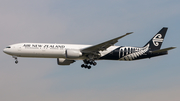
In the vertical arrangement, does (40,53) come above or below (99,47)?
below

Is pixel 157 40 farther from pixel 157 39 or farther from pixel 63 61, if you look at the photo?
pixel 63 61

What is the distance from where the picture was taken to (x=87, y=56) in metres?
45.1

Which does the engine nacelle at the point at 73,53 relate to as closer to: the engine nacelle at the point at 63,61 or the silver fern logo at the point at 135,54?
the engine nacelle at the point at 63,61

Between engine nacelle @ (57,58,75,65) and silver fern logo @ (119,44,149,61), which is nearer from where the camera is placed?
silver fern logo @ (119,44,149,61)

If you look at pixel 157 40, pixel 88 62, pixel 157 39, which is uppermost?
pixel 157 39

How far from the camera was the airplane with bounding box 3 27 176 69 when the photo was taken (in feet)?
142

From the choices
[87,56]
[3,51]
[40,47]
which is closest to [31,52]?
[40,47]

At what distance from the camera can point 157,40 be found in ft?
160

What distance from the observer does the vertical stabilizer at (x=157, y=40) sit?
47.7m

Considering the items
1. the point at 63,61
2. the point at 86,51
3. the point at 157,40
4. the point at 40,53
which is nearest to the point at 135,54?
the point at 157,40

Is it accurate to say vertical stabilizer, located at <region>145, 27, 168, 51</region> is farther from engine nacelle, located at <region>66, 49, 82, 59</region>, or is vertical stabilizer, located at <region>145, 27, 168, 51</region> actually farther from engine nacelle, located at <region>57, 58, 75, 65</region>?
engine nacelle, located at <region>57, 58, 75, 65</region>

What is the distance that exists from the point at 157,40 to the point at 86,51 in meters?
11.9

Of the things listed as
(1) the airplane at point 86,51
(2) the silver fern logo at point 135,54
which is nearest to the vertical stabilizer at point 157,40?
(1) the airplane at point 86,51

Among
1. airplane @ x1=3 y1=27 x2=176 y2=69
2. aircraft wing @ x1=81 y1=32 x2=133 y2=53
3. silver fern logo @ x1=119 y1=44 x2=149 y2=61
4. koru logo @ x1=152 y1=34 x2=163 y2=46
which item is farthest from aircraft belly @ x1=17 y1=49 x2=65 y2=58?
koru logo @ x1=152 y1=34 x2=163 y2=46
